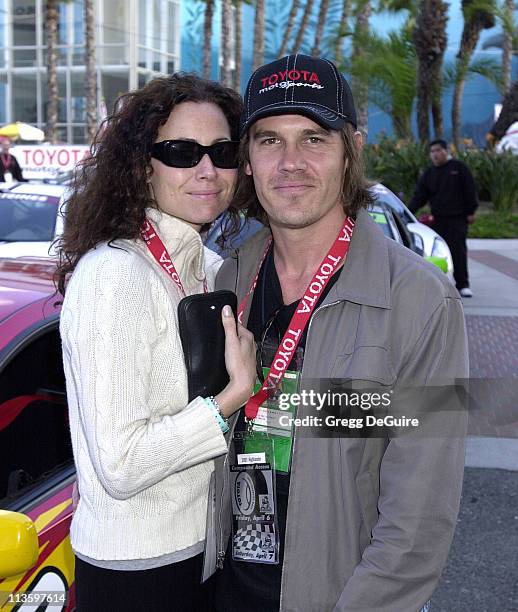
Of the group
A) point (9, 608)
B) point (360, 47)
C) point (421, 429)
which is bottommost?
point (9, 608)

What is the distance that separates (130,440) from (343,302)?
56 cm

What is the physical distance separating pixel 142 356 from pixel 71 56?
39500mm

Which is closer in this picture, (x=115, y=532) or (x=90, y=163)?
(x=115, y=532)

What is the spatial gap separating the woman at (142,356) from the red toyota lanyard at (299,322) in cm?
5

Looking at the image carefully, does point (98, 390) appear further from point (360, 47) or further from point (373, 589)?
point (360, 47)

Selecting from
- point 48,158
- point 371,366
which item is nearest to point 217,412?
point 371,366

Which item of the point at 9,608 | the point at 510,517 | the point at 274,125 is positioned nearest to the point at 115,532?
the point at 9,608

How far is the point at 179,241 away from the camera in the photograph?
2.03 meters

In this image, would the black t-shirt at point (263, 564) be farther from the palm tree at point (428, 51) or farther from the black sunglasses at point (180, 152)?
the palm tree at point (428, 51)

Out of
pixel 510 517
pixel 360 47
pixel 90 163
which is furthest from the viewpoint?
pixel 360 47

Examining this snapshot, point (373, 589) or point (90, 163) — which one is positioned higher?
point (90, 163)

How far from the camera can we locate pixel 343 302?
181cm

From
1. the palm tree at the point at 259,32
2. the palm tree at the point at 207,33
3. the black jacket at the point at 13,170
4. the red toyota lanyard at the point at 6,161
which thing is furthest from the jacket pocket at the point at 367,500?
the palm tree at the point at 207,33

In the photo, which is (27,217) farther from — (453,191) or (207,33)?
(207,33)
